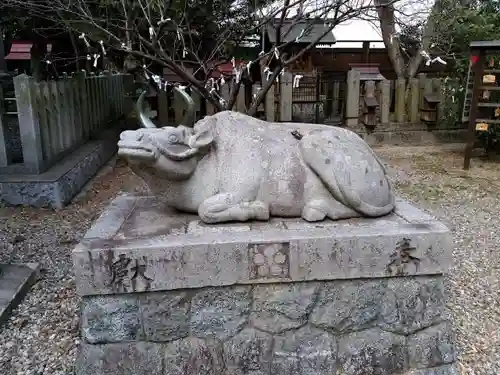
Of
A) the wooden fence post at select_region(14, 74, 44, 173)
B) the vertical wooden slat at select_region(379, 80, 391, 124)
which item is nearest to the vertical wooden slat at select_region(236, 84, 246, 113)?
the vertical wooden slat at select_region(379, 80, 391, 124)

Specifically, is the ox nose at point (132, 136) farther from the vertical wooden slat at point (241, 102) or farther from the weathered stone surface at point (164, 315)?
the vertical wooden slat at point (241, 102)

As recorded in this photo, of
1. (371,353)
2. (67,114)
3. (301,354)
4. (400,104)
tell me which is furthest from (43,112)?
(400,104)

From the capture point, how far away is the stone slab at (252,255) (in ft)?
7.02

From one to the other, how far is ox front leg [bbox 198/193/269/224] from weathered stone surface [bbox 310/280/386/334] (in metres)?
0.49

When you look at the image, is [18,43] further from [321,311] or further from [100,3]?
[321,311]

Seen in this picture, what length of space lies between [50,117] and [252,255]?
3770 mm

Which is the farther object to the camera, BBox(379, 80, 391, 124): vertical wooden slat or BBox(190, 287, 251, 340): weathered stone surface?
BBox(379, 80, 391, 124): vertical wooden slat

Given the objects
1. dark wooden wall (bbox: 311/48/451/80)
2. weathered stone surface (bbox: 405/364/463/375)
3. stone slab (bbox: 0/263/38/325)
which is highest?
dark wooden wall (bbox: 311/48/451/80)

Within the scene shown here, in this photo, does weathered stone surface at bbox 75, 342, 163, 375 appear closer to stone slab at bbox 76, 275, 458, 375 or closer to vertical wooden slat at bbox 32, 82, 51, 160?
stone slab at bbox 76, 275, 458, 375

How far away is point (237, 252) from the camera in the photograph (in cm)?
216

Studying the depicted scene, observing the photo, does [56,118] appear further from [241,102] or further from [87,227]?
[241,102]

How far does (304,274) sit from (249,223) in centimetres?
37

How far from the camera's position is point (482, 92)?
20.8ft

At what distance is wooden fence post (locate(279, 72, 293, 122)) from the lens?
7.70 metres
